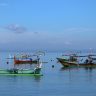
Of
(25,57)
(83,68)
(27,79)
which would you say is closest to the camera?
(27,79)

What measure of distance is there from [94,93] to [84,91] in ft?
4.42

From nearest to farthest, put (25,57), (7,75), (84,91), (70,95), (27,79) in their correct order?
(70,95), (84,91), (27,79), (7,75), (25,57)

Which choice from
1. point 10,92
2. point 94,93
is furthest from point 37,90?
point 94,93

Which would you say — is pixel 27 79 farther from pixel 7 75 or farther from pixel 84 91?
pixel 84 91

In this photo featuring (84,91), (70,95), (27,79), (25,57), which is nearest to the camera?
(70,95)

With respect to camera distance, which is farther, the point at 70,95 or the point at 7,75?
A: the point at 7,75

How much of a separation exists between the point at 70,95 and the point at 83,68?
33.5m

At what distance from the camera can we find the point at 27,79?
42.8 meters

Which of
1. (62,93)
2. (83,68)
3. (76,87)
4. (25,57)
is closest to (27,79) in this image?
(76,87)

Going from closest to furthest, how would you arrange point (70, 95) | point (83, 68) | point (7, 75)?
point (70, 95) → point (7, 75) → point (83, 68)

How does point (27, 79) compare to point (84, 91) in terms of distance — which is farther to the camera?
point (27, 79)

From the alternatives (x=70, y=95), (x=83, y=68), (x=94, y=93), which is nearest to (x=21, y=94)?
(x=70, y=95)

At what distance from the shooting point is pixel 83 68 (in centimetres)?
6378

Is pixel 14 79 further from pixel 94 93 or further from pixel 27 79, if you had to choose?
pixel 94 93
